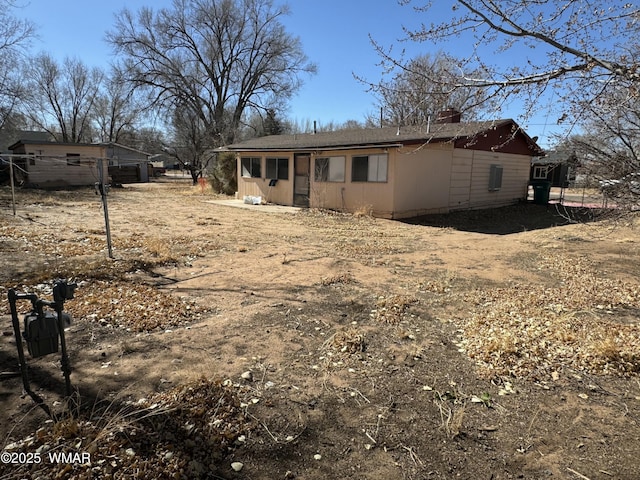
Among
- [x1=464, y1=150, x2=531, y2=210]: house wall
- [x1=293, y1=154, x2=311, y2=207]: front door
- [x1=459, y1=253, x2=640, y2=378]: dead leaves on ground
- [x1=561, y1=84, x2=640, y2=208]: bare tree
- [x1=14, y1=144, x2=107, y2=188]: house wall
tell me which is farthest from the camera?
[x1=14, y1=144, x2=107, y2=188]: house wall

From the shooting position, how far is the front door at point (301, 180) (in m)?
15.8

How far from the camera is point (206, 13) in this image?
32.0 meters

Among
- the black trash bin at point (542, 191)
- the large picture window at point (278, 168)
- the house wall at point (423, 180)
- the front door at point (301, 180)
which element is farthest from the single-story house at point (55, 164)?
the black trash bin at point (542, 191)

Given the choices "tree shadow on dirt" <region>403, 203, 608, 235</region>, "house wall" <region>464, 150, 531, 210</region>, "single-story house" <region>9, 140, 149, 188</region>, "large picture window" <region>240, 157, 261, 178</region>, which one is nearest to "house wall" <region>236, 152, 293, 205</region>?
"large picture window" <region>240, 157, 261, 178</region>

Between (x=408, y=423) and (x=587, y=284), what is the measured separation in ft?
14.9

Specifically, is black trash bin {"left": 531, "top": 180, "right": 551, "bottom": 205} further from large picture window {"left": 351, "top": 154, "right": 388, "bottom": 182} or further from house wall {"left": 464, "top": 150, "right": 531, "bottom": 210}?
large picture window {"left": 351, "top": 154, "right": 388, "bottom": 182}

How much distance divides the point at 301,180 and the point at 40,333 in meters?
14.1

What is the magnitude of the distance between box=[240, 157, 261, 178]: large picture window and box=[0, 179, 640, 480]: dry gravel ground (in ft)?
38.5

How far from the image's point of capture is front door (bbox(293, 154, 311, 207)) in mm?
15836

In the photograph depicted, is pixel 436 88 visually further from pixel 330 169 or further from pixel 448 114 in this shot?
pixel 330 169

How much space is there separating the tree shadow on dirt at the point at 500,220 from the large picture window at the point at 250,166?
8300 mm

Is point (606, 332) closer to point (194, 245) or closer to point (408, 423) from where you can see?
point (408, 423)

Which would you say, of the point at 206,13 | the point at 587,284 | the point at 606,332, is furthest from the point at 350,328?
the point at 206,13

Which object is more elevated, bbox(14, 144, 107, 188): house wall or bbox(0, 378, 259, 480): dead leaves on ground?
bbox(14, 144, 107, 188): house wall
